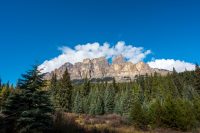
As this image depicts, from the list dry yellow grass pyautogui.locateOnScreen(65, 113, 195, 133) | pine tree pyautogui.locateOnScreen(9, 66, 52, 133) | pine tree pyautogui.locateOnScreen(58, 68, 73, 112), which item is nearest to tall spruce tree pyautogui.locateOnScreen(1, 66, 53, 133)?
pine tree pyautogui.locateOnScreen(9, 66, 52, 133)

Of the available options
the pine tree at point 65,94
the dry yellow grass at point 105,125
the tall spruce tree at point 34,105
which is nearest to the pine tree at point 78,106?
the pine tree at point 65,94

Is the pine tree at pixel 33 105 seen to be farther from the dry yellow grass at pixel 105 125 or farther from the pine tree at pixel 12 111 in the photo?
the dry yellow grass at pixel 105 125

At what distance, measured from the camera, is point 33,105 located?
906cm

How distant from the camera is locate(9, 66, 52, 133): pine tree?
336 inches

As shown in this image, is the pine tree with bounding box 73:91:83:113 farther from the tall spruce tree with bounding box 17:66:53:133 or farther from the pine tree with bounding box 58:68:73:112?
the tall spruce tree with bounding box 17:66:53:133

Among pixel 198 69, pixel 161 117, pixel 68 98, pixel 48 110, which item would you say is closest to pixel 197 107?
pixel 161 117

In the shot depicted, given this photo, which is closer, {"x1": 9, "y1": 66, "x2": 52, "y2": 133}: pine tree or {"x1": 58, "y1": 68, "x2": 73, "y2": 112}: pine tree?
{"x1": 9, "y1": 66, "x2": 52, "y2": 133}: pine tree

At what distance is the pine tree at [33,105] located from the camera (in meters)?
8.53

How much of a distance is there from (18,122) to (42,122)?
80 centimetres

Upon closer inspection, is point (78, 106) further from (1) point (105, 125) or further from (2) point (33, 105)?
(2) point (33, 105)

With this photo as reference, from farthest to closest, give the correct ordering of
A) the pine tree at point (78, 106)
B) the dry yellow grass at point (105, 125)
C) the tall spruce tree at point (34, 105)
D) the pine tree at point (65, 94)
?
1. the pine tree at point (78, 106)
2. the pine tree at point (65, 94)
3. the dry yellow grass at point (105, 125)
4. the tall spruce tree at point (34, 105)

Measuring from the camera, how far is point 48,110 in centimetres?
919

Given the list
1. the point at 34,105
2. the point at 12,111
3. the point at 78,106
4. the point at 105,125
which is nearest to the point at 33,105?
the point at 34,105

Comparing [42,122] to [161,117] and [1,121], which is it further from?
[161,117]
